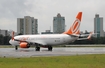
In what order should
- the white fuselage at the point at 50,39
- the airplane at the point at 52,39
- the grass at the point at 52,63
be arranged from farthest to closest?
the white fuselage at the point at 50,39, the airplane at the point at 52,39, the grass at the point at 52,63

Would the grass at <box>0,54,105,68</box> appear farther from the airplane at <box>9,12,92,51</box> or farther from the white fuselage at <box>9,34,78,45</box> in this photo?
the white fuselage at <box>9,34,78,45</box>

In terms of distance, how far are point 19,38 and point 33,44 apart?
191 inches

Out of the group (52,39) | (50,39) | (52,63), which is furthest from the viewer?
(50,39)

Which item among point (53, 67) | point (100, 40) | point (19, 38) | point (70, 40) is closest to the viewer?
point (53, 67)

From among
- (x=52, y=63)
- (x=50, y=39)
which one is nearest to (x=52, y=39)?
(x=50, y=39)

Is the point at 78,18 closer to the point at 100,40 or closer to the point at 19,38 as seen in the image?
the point at 19,38

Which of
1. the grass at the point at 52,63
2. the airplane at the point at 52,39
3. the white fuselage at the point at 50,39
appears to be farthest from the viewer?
the white fuselage at the point at 50,39

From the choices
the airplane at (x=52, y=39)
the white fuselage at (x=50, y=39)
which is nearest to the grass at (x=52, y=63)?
A: the airplane at (x=52, y=39)

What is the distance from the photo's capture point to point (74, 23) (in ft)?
178

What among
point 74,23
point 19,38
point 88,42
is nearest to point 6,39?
point 88,42

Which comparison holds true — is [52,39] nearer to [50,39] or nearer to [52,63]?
[50,39]

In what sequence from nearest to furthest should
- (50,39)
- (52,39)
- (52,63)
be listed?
(52,63)
(52,39)
(50,39)

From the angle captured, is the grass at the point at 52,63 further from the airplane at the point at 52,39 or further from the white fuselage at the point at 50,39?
the white fuselage at the point at 50,39

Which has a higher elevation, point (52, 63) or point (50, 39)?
point (50, 39)
